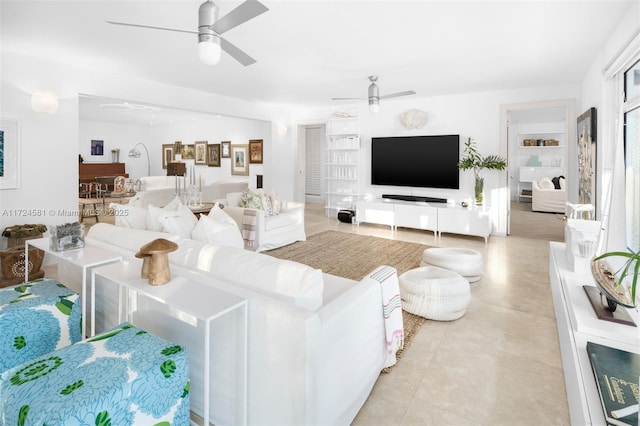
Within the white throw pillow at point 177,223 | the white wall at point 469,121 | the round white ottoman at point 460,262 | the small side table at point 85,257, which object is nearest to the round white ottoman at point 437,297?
the round white ottoman at point 460,262

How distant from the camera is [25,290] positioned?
2107 mm

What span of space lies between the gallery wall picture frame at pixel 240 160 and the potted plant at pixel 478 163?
19.4 ft

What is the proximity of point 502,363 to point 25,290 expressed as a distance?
117 inches

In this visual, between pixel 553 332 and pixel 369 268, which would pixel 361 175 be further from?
pixel 553 332

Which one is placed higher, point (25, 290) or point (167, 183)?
point (167, 183)

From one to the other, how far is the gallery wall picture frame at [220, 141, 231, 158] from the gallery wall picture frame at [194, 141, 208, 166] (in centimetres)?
68

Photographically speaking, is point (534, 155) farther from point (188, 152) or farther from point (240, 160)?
point (188, 152)

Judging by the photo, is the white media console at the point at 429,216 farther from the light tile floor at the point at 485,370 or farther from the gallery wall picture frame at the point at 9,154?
the gallery wall picture frame at the point at 9,154

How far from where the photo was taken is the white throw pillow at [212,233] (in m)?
2.73

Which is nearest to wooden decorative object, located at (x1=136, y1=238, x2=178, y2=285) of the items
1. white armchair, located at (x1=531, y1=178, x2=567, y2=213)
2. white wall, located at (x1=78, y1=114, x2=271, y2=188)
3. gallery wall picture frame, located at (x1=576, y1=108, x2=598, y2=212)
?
gallery wall picture frame, located at (x1=576, y1=108, x2=598, y2=212)

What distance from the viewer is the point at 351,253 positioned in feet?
16.3

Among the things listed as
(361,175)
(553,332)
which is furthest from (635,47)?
(361,175)

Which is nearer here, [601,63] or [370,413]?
[370,413]

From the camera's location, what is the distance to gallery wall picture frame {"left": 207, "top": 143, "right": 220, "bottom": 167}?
10720 millimetres
